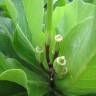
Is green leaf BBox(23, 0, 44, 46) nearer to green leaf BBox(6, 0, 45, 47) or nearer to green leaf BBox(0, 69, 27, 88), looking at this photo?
green leaf BBox(6, 0, 45, 47)

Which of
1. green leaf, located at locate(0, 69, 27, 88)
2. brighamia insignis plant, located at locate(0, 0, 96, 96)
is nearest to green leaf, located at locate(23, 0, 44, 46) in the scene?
brighamia insignis plant, located at locate(0, 0, 96, 96)

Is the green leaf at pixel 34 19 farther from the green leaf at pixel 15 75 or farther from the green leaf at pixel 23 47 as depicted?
the green leaf at pixel 15 75

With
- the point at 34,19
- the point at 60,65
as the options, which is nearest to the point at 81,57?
the point at 60,65

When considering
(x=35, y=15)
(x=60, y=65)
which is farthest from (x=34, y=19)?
(x=60, y=65)

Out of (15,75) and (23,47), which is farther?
(23,47)

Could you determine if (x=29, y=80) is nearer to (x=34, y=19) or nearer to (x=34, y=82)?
(x=34, y=82)

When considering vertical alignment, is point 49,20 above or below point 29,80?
above

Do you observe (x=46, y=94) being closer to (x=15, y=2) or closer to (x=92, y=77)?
(x=92, y=77)

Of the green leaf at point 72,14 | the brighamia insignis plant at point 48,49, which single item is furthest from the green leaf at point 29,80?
the green leaf at point 72,14
